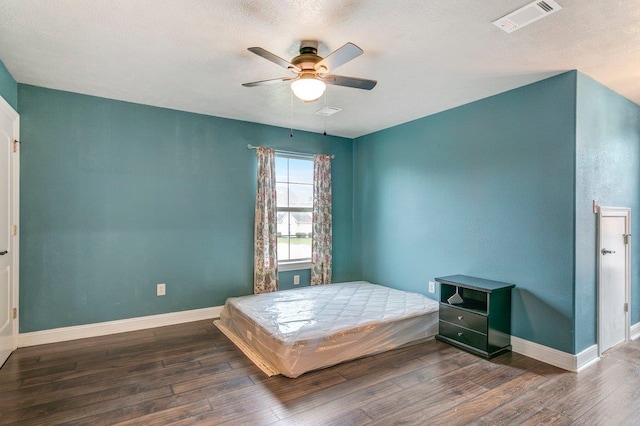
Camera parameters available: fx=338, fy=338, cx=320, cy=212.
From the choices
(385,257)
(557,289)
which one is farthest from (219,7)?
(385,257)

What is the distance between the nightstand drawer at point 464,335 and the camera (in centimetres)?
316

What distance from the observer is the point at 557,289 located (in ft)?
9.82

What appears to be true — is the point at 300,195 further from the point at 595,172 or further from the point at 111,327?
the point at 595,172

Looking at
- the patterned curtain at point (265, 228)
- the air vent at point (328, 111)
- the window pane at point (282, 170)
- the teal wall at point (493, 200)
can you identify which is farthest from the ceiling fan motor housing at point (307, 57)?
the window pane at point (282, 170)

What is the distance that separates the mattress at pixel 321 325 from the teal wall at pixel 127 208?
0.74m

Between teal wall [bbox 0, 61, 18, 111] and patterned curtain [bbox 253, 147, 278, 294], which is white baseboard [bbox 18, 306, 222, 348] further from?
teal wall [bbox 0, 61, 18, 111]

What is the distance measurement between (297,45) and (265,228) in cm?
260

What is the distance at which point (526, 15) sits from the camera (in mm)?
2102

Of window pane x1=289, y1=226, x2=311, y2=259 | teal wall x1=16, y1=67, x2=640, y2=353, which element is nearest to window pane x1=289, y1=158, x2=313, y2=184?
teal wall x1=16, y1=67, x2=640, y2=353

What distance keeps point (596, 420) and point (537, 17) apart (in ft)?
8.58

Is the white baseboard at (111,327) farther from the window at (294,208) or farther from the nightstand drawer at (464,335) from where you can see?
the nightstand drawer at (464,335)

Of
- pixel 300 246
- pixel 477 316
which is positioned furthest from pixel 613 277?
pixel 300 246

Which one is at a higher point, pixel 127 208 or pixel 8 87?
pixel 8 87

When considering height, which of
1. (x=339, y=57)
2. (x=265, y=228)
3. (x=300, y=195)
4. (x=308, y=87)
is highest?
(x=339, y=57)
